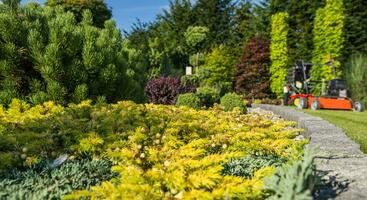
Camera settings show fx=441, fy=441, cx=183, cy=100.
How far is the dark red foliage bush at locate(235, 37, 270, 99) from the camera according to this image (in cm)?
2345

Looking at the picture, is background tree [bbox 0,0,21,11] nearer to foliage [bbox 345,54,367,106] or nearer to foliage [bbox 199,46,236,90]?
foliage [bbox 345,54,367,106]

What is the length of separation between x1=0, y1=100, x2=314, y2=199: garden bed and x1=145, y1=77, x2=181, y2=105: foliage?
6.81m

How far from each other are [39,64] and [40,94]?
391 millimetres

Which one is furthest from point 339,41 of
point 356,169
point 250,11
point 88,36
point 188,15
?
point 356,169

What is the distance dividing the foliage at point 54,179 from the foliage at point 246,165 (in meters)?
0.79

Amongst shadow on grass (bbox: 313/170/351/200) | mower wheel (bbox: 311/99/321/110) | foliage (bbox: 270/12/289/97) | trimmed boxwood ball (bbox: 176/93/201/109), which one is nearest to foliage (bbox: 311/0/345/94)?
foliage (bbox: 270/12/289/97)

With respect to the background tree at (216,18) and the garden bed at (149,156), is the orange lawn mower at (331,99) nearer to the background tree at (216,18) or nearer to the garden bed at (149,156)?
the garden bed at (149,156)

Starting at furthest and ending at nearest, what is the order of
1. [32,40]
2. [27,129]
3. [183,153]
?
[32,40] < [27,129] < [183,153]

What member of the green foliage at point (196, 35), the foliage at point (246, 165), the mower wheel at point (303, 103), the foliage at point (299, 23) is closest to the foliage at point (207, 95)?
the mower wheel at point (303, 103)

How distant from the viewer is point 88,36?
5.85 metres

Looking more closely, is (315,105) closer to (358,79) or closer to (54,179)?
(358,79)

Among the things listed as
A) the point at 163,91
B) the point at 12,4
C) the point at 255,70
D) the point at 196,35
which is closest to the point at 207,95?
the point at 163,91

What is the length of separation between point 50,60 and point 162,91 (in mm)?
6764

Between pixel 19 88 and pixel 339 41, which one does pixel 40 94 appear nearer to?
pixel 19 88
